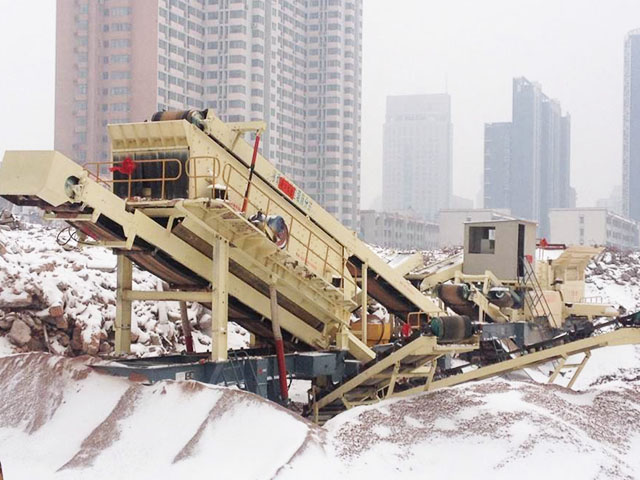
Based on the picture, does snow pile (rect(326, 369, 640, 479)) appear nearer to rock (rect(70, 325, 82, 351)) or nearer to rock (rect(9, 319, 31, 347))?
rock (rect(70, 325, 82, 351))

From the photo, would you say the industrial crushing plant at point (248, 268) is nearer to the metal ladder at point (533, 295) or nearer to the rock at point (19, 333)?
the rock at point (19, 333)

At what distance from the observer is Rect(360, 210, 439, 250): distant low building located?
82.9 meters

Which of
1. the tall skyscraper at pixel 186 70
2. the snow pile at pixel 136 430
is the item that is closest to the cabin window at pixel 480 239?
the snow pile at pixel 136 430

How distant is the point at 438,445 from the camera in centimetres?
994

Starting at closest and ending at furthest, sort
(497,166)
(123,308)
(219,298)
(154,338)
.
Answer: (219,298), (123,308), (154,338), (497,166)

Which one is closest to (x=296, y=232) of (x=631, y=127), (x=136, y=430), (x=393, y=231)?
(x=136, y=430)

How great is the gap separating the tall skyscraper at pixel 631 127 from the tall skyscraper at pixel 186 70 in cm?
3954

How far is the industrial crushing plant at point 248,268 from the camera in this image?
10.5 m

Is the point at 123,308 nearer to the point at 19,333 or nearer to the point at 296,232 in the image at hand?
the point at 296,232

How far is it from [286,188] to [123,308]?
10.4 feet

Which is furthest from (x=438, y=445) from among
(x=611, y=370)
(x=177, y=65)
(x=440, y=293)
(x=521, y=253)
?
(x=177, y=65)

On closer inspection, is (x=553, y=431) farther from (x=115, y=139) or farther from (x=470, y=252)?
(x=470, y=252)

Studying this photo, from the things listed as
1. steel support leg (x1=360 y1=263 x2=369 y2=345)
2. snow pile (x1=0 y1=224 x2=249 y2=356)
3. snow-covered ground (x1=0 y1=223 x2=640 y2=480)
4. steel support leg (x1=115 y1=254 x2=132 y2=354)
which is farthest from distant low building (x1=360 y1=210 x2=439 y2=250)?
snow-covered ground (x1=0 y1=223 x2=640 y2=480)

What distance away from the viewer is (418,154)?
6550 inches
